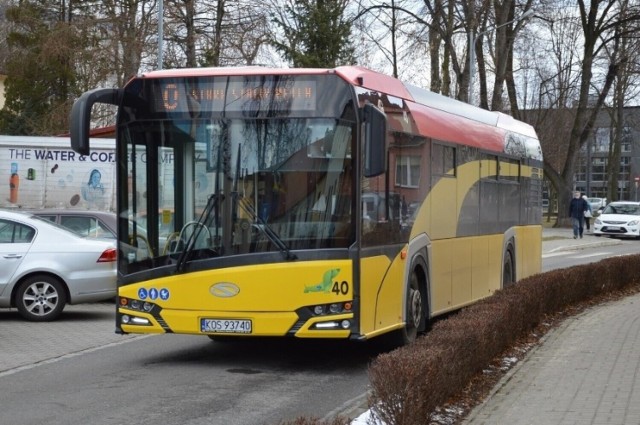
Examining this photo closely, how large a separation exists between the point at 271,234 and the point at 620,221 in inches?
1583

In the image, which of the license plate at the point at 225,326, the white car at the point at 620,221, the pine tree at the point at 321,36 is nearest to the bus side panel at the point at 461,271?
the license plate at the point at 225,326

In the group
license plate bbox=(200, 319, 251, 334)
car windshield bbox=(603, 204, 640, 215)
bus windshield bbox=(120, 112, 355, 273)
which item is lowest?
license plate bbox=(200, 319, 251, 334)

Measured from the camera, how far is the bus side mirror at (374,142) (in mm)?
9695

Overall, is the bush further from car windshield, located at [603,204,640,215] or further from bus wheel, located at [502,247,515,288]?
car windshield, located at [603,204,640,215]

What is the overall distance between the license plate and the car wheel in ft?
17.3

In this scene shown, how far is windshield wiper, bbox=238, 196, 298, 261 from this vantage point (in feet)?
32.9

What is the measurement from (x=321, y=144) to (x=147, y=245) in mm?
1967

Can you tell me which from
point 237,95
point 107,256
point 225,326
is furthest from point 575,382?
point 107,256

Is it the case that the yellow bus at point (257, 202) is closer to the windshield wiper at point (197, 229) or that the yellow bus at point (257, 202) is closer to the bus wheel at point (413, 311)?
the windshield wiper at point (197, 229)

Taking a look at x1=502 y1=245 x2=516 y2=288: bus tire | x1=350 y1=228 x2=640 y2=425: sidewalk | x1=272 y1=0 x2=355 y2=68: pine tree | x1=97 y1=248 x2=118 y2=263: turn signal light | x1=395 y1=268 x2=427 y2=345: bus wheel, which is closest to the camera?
x1=350 y1=228 x2=640 y2=425: sidewalk

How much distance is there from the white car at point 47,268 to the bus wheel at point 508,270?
19.4 feet

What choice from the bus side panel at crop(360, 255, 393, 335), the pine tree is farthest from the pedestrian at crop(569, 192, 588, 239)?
the bus side panel at crop(360, 255, 393, 335)

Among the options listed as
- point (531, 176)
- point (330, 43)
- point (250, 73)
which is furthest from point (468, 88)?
point (250, 73)

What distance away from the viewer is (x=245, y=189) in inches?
400
